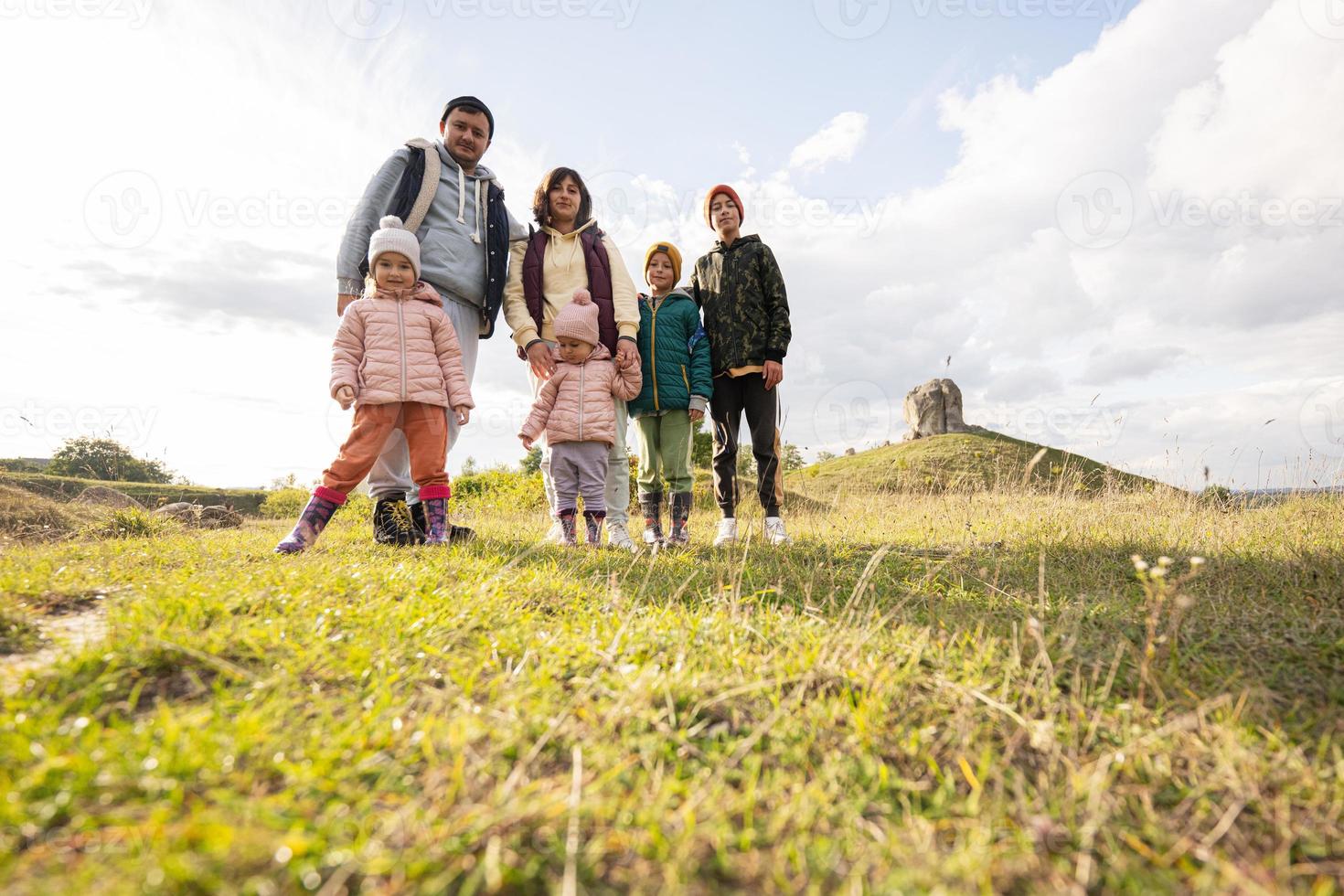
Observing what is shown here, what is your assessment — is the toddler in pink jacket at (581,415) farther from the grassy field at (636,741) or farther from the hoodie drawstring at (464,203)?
the grassy field at (636,741)

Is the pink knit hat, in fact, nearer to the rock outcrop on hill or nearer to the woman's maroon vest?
the woman's maroon vest

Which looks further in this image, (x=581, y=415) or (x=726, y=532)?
(x=726, y=532)

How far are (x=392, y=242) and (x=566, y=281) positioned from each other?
1.32m

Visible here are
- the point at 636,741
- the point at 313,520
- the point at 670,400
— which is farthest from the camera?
the point at 670,400

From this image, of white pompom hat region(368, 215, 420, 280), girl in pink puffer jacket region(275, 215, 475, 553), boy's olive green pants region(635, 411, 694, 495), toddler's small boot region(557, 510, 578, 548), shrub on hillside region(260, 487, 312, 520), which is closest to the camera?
girl in pink puffer jacket region(275, 215, 475, 553)

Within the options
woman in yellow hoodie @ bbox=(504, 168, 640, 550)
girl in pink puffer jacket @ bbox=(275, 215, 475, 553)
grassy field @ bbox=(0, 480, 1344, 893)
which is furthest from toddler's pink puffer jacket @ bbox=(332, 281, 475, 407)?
grassy field @ bbox=(0, 480, 1344, 893)

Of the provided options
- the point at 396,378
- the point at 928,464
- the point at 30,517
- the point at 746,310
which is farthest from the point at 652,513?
the point at 928,464

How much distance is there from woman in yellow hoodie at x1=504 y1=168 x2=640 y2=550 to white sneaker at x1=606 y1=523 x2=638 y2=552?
10 mm

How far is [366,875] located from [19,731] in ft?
3.29

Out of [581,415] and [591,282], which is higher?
[591,282]

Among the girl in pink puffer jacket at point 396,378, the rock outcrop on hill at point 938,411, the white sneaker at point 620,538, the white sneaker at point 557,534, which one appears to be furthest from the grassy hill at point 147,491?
the rock outcrop on hill at point 938,411

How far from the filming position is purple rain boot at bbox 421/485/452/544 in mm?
4207

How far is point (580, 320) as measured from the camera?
4.61m

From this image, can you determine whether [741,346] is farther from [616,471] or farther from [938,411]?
[938,411]
